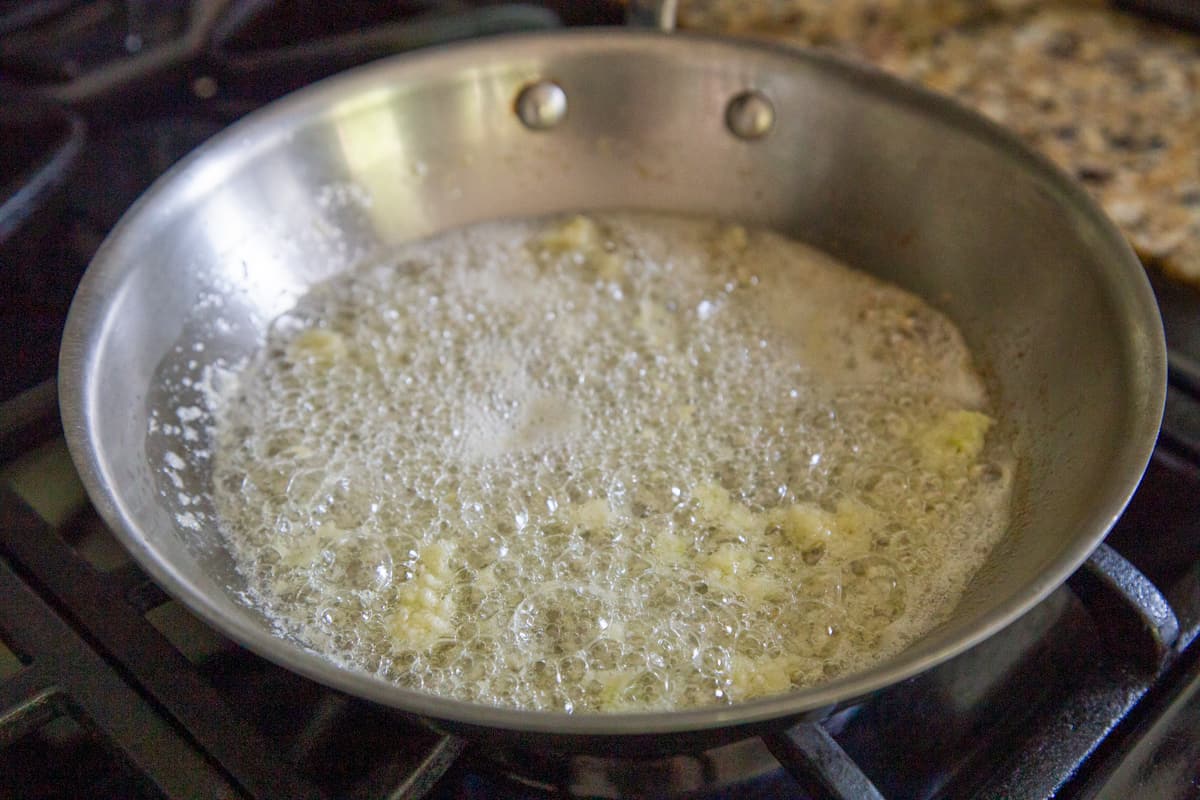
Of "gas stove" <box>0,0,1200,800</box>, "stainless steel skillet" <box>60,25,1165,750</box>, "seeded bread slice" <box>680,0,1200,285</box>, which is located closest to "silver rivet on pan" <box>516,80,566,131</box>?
"stainless steel skillet" <box>60,25,1165,750</box>

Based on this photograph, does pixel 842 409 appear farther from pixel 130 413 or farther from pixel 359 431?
pixel 130 413

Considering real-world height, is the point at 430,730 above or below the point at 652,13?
below


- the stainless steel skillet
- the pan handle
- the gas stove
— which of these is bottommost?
the gas stove

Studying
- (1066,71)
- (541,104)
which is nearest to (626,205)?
(541,104)

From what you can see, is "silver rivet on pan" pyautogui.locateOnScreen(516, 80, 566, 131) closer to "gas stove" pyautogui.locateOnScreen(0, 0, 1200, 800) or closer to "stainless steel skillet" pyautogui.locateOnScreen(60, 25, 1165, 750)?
"stainless steel skillet" pyautogui.locateOnScreen(60, 25, 1165, 750)

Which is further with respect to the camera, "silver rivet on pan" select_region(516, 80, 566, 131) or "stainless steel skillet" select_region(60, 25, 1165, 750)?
"silver rivet on pan" select_region(516, 80, 566, 131)

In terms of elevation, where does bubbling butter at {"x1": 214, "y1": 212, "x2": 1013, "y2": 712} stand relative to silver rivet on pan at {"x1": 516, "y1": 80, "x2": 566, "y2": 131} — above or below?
below

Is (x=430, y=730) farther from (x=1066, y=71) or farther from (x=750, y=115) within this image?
(x=1066, y=71)

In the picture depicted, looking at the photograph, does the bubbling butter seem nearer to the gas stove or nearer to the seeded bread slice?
the gas stove
